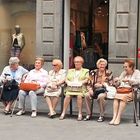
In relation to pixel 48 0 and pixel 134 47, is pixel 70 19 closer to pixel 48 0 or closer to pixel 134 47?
pixel 48 0

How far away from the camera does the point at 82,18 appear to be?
14766mm

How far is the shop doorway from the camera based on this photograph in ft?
47.1

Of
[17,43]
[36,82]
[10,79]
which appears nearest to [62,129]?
[36,82]

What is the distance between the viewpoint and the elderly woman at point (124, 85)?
31.5 feet

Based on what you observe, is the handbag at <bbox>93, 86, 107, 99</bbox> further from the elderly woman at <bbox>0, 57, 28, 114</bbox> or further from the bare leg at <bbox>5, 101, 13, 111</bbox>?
the bare leg at <bbox>5, 101, 13, 111</bbox>

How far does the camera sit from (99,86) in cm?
1002

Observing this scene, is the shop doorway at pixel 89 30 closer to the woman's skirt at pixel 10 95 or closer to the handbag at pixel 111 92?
the woman's skirt at pixel 10 95

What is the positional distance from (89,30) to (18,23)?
85.9 inches

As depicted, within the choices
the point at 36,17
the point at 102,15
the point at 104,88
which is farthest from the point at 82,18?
the point at 104,88

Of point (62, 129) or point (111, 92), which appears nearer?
point (62, 129)

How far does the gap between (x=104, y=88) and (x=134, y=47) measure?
3.32 meters

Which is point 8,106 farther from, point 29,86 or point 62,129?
point 62,129

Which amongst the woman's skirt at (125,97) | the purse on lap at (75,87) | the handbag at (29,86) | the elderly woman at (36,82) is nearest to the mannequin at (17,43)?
the elderly woman at (36,82)

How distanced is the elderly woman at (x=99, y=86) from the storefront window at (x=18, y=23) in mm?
4646
